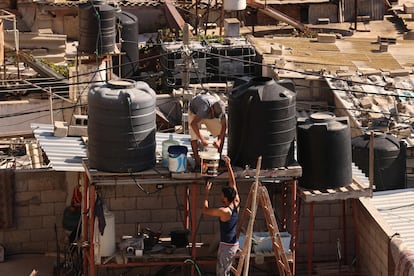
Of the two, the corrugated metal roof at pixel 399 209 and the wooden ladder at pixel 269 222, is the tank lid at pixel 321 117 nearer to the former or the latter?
the wooden ladder at pixel 269 222

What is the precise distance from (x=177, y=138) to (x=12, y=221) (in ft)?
10.7

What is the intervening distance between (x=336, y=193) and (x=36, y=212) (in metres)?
5.55

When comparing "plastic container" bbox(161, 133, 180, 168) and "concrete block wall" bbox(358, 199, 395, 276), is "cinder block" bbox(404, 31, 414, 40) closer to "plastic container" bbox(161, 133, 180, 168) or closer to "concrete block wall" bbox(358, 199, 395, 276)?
"concrete block wall" bbox(358, 199, 395, 276)

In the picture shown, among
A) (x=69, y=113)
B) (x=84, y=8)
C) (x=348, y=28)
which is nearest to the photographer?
(x=84, y=8)

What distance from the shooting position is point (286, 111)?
20250 mm

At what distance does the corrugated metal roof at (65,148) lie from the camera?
70.0 ft

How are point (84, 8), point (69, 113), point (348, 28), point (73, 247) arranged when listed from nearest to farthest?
point (73, 247)
point (84, 8)
point (69, 113)
point (348, 28)

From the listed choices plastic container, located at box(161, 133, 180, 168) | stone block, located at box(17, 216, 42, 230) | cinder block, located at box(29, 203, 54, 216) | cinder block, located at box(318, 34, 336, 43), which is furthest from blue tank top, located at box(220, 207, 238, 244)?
cinder block, located at box(318, 34, 336, 43)

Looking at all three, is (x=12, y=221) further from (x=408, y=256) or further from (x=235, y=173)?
(x=408, y=256)

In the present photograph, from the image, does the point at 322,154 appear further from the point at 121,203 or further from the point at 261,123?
the point at 121,203

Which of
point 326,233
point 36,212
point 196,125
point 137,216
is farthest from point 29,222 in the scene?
point 326,233

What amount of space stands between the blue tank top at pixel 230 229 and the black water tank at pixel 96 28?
1146cm

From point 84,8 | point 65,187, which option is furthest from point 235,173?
point 84,8

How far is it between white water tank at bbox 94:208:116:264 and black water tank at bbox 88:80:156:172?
3.35 ft
